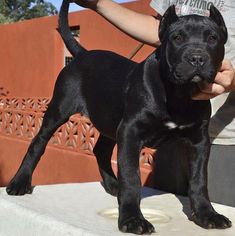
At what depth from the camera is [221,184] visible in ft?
8.53

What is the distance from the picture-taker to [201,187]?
7.22 ft

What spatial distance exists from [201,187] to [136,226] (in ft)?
1.27

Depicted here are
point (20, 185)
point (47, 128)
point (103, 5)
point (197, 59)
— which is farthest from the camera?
point (47, 128)

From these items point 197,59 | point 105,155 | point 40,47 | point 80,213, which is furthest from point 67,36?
point 40,47

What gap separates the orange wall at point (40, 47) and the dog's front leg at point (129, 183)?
4896mm

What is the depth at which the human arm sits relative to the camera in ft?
8.20

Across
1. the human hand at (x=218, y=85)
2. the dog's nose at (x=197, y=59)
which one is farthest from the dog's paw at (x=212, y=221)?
the dog's nose at (x=197, y=59)

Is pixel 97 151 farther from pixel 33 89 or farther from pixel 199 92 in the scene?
pixel 33 89

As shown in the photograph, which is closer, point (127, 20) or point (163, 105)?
point (163, 105)

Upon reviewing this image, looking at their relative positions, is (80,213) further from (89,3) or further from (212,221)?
(89,3)

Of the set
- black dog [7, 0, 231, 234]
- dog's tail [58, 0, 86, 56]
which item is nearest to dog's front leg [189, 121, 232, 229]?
black dog [7, 0, 231, 234]

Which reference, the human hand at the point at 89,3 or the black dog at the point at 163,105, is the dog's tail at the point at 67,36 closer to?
the black dog at the point at 163,105

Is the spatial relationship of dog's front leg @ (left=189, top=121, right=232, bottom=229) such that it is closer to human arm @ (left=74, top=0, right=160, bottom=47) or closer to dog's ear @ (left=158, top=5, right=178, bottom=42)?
dog's ear @ (left=158, top=5, right=178, bottom=42)

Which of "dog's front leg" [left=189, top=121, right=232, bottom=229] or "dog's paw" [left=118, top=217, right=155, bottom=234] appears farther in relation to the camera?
"dog's front leg" [left=189, top=121, right=232, bottom=229]
